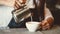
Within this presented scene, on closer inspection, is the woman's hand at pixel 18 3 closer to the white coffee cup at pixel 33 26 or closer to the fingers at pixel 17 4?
the fingers at pixel 17 4

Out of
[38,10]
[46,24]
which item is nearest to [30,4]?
[38,10]

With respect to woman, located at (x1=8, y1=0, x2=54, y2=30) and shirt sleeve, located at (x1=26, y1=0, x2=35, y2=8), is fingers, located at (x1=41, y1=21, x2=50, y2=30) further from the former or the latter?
shirt sleeve, located at (x1=26, y1=0, x2=35, y2=8)

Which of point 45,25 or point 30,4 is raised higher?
point 30,4

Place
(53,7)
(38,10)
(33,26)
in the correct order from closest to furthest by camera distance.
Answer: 1. (33,26)
2. (38,10)
3. (53,7)

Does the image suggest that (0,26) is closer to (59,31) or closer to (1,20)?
(1,20)

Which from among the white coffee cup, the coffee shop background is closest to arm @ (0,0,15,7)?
the coffee shop background

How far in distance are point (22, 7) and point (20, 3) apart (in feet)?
0.15

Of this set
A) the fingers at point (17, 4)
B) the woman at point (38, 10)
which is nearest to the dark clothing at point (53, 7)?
the woman at point (38, 10)

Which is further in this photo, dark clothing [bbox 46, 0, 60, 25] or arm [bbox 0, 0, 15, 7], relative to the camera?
dark clothing [bbox 46, 0, 60, 25]

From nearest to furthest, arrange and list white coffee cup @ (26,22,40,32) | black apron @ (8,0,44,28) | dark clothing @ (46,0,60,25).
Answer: white coffee cup @ (26,22,40,32) → black apron @ (8,0,44,28) → dark clothing @ (46,0,60,25)

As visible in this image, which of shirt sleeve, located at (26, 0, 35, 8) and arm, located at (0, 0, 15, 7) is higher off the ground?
arm, located at (0, 0, 15, 7)

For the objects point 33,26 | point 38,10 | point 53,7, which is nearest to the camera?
point 33,26

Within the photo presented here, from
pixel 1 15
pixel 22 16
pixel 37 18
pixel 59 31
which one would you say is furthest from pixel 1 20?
pixel 59 31

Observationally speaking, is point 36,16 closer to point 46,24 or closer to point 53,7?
point 46,24
